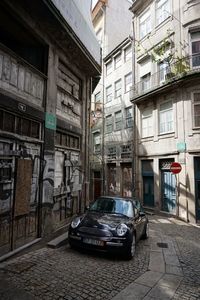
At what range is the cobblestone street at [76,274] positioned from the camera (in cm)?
433

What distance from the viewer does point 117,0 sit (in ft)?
88.6

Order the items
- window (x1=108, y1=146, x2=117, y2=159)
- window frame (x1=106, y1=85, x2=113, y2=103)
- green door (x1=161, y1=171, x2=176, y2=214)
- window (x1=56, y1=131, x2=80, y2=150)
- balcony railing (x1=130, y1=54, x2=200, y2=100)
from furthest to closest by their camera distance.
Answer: window frame (x1=106, y1=85, x2=113, y2=103) < window (x1=108, y1=146, x2=117, y2=159) < green door (x1=161, y1=171, x2=176, y2=214) < balcony railing (x1=130, y1=54, x2=200, y2=100) < window (x1=56, y1=131, x2=80, y2=150)

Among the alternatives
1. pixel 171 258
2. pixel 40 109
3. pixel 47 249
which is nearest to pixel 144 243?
pixel 171 258

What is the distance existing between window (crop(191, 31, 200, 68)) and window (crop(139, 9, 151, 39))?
14.5 feet

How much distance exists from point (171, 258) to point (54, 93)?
638cm

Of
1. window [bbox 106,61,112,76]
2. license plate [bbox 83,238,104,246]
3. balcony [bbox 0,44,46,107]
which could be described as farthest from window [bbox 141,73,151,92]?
license plate [bbox 83,238,104,246]

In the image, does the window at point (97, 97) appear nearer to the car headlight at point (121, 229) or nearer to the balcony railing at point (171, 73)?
the balcony railing at point (171, 73)

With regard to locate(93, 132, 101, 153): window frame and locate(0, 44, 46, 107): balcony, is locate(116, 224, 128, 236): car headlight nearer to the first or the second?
locate(0, 44, 46, 107): balcony

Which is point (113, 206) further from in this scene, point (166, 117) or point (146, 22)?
point (146, 22)

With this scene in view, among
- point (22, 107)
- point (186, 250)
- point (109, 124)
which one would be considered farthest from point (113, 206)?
point (109, 124)

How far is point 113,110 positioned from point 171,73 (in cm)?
865

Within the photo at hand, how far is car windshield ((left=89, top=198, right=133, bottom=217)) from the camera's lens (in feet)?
24.7

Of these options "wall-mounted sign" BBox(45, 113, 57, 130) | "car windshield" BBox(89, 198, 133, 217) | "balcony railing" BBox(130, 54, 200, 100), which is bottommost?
"car windshield" BBox(89, 198, 133, 217)

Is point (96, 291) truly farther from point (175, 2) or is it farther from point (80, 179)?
point (175, 2)
